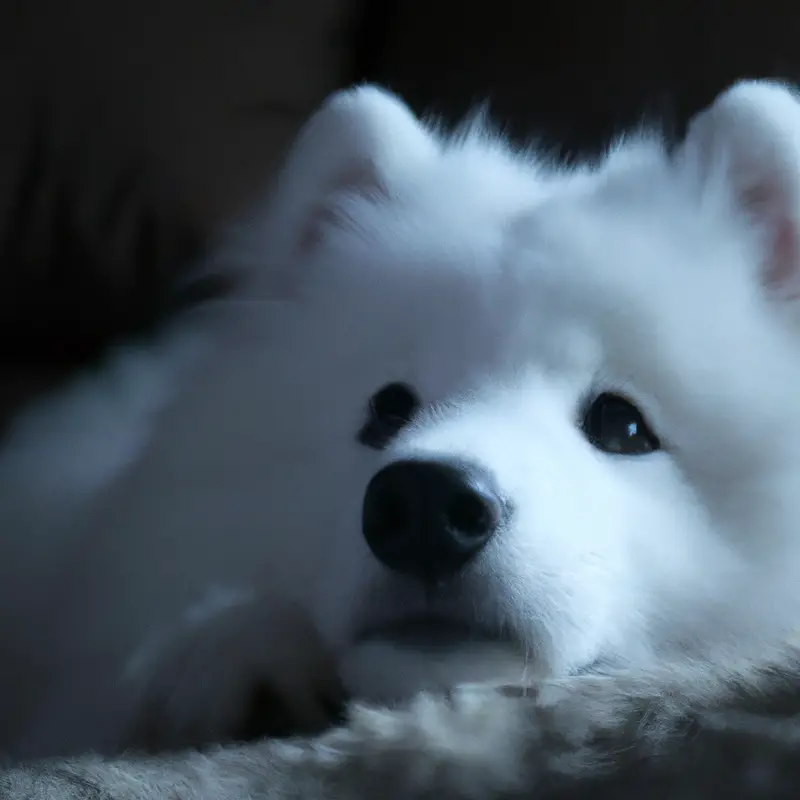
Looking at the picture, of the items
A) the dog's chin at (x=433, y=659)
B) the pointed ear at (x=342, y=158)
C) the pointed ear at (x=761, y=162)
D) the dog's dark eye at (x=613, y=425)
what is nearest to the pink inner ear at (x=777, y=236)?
the pointed ear at (x=761, y=162)

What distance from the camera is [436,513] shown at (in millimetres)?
739

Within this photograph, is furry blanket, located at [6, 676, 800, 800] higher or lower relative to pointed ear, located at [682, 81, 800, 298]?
lower

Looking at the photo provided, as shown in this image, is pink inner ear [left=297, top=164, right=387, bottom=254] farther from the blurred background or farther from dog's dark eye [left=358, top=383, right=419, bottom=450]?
the blurred background

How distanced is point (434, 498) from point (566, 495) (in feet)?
0.42

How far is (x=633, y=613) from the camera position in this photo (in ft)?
2.72

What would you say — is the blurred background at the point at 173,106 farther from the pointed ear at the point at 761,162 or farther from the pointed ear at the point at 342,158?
the pointed ear at the point at 761,162

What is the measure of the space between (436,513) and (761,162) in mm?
506

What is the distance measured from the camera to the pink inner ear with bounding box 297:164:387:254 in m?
1.12

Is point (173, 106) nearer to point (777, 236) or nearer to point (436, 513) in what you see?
point (777, 236)

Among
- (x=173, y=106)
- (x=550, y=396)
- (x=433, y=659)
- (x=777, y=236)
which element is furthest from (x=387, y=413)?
(x=173, y=106)

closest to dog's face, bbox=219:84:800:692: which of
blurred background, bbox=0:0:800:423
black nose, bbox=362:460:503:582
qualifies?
black nose, bbox=362:460:503:582

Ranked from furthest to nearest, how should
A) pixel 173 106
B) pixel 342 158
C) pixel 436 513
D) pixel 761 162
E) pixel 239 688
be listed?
1. pixel 173 106
2. pixel 342 158
3. pixel 761 162
4. pixel 239 688
5. pixel 436 513

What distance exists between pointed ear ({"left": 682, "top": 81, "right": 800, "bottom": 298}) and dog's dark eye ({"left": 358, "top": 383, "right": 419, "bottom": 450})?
1.19 feet

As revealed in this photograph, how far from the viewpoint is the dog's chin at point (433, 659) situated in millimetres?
757
